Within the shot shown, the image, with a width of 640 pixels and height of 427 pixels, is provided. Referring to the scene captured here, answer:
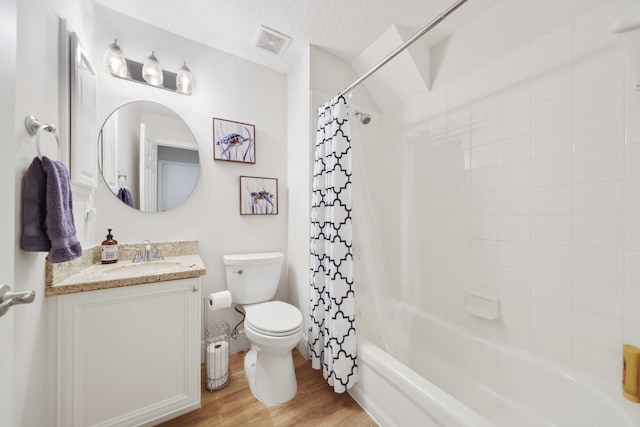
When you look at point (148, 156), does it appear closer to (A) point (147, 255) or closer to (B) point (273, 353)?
(A) point (147, 255)

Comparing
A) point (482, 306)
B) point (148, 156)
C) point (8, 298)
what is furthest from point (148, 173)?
point (482, 306)

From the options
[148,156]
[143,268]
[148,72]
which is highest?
[148,72]

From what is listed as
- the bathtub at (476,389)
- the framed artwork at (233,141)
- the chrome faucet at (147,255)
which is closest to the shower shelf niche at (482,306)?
the bathtub at (476,389)

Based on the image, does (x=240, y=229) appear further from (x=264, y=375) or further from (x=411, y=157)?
(x=411, y=157)

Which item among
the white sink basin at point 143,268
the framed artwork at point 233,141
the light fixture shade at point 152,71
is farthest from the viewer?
the framed artwork at point 233,141

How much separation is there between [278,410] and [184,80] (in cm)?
220

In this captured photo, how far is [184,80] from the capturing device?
1.68 metres

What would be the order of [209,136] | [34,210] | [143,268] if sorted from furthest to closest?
[209,136] < [143,268] < [34,210]

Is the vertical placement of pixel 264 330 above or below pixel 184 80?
below

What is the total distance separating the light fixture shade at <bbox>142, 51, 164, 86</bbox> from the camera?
5.14ft

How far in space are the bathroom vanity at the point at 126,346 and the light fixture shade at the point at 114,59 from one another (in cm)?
120

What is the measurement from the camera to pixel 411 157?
1.89 metres

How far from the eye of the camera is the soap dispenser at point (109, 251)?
4.55 feet

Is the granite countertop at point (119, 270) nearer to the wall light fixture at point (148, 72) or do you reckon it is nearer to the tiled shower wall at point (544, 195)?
the wall light fixture at point (148, 72)
